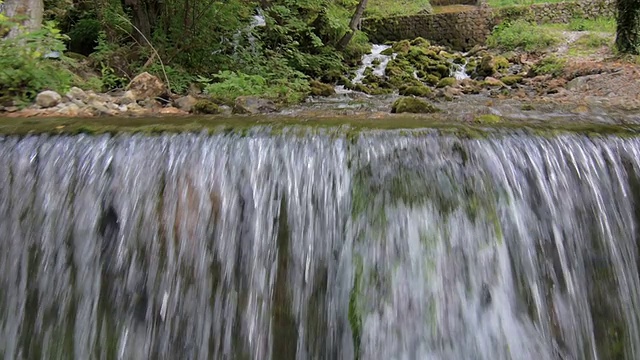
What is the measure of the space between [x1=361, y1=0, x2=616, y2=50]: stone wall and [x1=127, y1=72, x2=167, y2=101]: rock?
37.0ft

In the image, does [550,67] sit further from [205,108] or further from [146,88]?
[146,88]

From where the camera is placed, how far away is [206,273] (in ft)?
8.80

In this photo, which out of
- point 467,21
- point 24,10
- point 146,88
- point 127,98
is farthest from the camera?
point 467,21

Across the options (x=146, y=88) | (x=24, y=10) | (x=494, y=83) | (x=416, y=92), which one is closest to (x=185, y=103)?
(x=146, y=88)

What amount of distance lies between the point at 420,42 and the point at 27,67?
40.1 feet

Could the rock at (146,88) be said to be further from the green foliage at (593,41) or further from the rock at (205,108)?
the green foliage at (593,41)

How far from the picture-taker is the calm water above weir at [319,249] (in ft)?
8.44

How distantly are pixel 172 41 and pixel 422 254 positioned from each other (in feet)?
21.9

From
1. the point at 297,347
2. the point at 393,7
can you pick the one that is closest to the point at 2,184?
the point at 297,347

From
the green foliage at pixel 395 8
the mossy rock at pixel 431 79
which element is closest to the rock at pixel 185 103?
the mossy rock at pixel 431 79

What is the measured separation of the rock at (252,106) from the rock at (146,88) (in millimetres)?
1068

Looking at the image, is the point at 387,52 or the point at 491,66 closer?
the point at 491,66

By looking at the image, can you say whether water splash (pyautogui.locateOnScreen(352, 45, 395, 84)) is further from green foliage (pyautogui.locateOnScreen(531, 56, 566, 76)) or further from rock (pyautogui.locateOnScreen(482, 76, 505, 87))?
green foliage (pyautogui.locateOnScreen(531, 56, 566, 76))

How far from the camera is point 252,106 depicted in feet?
18.7
